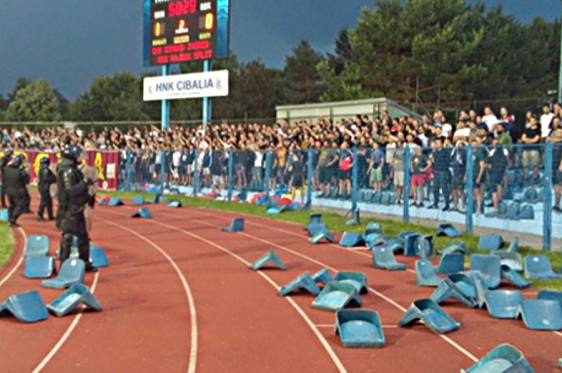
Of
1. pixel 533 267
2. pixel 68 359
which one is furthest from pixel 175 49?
pixel 68 359

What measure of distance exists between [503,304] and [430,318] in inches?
57.7

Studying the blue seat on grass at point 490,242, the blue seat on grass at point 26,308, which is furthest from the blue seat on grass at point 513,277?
the blue seat on grass at point 26,308

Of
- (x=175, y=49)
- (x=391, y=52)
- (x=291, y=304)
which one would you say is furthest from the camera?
(x=391, y=52)

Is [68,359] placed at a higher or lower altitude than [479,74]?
lower

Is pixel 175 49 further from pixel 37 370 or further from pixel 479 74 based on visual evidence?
pixel 37 370

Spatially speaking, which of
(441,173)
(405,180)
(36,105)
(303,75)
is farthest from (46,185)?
(36,105)

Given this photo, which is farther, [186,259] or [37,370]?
[186,259]

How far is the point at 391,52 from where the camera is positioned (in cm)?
5488

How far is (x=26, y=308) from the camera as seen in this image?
9.42m

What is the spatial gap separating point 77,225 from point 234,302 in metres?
3.31

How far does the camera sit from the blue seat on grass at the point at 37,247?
46.3 feet

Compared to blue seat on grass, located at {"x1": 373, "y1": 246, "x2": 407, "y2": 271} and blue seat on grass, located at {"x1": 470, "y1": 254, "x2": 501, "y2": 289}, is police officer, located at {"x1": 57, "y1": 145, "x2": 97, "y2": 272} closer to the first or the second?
blue seat on grass, located at {"x1": 373, "y1": 246, "x2": 407, "y2": 271}

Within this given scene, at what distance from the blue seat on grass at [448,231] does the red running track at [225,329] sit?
257cm

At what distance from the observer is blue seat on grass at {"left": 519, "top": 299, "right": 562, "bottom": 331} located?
919cm
